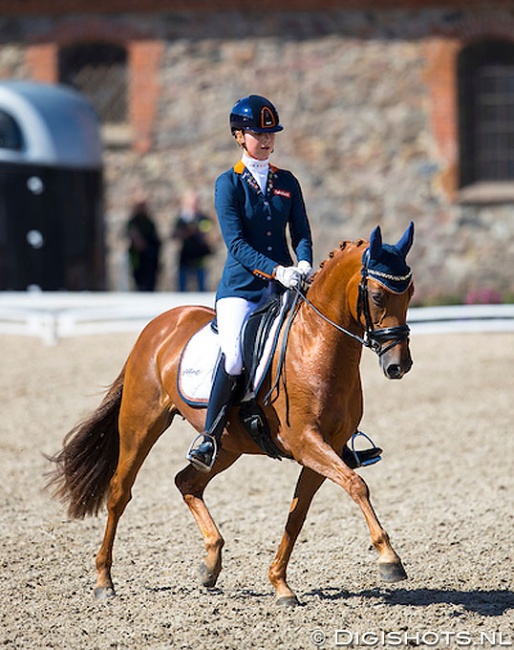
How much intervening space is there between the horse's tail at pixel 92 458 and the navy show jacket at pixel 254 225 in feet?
3.66

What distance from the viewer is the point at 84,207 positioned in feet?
69.0

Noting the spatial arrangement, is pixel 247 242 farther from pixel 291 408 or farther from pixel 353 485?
pixel 353 485

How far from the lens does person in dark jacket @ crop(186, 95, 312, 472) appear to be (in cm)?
647

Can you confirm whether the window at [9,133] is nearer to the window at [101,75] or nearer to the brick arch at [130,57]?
the brick arch at [130,57]

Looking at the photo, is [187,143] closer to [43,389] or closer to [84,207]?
[84,207]

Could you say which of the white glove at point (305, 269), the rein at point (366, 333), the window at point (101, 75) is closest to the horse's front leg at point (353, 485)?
the rein at point (366, 333)

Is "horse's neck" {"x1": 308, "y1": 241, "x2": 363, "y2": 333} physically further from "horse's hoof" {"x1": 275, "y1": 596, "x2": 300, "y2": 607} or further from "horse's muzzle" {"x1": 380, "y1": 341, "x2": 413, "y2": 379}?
"horse's hoof" {"x1": 275, "y1": 596, "x2": 300, "y2": 607}

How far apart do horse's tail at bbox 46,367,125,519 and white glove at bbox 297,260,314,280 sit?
4.70ft

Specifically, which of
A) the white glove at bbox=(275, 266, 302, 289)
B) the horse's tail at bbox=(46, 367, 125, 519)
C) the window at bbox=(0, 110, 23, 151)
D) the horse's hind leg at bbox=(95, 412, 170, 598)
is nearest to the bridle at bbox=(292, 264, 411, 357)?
the white glove at bbox=(275, 266, 302, 289)

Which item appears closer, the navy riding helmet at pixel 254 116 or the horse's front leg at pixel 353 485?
the horse's front leg at pixel 353 485

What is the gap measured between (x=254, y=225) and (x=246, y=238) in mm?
81

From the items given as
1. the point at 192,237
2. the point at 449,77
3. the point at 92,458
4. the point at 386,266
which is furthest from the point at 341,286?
the point at 449,77

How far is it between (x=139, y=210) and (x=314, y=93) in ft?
14.0

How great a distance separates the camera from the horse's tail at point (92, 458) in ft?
24.1
